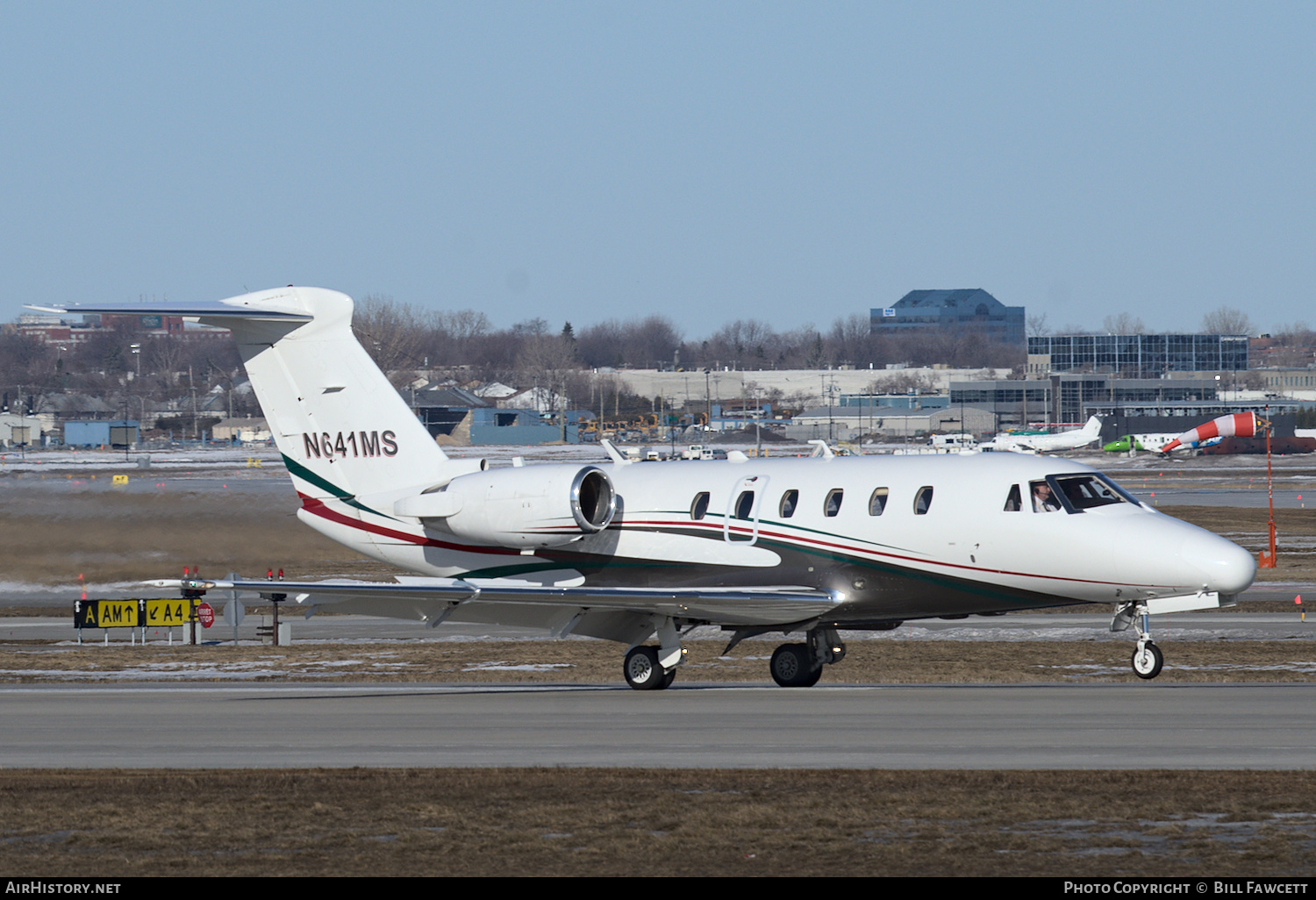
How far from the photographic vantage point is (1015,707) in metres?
20.2

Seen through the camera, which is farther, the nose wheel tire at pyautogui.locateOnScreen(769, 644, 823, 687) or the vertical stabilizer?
the vertical stabilizer

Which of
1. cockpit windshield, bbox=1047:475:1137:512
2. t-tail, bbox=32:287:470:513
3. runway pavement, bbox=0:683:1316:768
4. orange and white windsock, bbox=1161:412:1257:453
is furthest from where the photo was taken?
orange and white windsock, bbox=1161:412:1257:453

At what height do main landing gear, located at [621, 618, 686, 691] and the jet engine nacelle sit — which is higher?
the jet engine nacelle

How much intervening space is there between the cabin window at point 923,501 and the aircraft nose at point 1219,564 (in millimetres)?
3640

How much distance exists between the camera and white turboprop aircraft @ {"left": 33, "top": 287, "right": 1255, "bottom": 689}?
72.4 ft

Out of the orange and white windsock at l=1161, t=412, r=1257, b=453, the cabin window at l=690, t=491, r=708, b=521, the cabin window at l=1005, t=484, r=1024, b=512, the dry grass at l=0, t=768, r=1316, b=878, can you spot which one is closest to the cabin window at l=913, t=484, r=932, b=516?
the cabin window at l=1005, t=484, r=1024, b=512

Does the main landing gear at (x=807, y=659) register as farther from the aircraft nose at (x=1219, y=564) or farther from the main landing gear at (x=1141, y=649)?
the aircraft nose at (x=1219, y=564)

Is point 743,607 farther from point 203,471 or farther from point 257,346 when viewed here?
point 203,471

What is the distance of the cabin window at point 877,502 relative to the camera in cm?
2334

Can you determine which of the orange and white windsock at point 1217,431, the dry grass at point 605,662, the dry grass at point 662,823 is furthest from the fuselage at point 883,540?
the orange and white windsock at point 1217,431

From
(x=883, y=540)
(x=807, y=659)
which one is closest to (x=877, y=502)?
(x=883, y=540)

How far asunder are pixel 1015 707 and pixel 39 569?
106 feet

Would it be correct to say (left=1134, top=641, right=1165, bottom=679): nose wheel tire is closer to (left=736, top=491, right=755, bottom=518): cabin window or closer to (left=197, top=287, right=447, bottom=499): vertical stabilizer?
(left=736, top=491, right=755, bottom=518): cabin window

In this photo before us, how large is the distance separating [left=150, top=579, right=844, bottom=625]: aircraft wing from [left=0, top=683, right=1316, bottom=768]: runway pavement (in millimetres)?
1246
